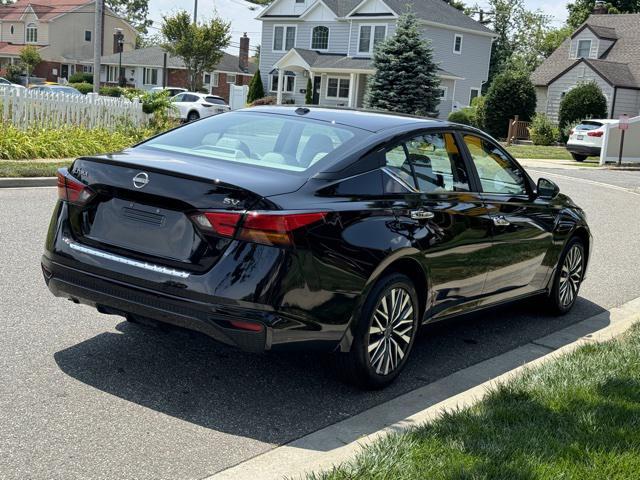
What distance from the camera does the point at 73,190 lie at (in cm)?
492

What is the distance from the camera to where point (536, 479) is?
12.2 ft

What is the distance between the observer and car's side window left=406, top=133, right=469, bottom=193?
18.1 ft

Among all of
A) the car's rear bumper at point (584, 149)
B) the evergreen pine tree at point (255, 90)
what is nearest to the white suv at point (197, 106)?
the evergreen pine tree at point (255, 90)

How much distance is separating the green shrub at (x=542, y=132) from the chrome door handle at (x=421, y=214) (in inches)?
1482

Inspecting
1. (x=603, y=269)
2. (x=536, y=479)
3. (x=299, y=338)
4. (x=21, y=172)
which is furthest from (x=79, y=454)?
(x=21, y=172)

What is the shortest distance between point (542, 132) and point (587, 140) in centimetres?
934

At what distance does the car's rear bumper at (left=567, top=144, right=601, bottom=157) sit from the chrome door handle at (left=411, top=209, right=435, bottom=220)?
28.8 metres

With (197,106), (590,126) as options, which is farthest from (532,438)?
(197,106)

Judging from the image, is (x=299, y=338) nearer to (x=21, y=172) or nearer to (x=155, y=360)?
(x=155, y=360)

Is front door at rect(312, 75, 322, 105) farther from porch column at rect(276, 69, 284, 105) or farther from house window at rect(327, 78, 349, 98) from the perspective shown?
porch column at rect(276, 69, 284, 105)

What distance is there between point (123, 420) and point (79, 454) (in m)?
0.45

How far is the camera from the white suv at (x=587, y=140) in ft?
106

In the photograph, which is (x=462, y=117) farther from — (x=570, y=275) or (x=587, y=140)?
(x=570, y=275)

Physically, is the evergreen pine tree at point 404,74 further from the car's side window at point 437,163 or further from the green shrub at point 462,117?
the car's side window at point 437,163
